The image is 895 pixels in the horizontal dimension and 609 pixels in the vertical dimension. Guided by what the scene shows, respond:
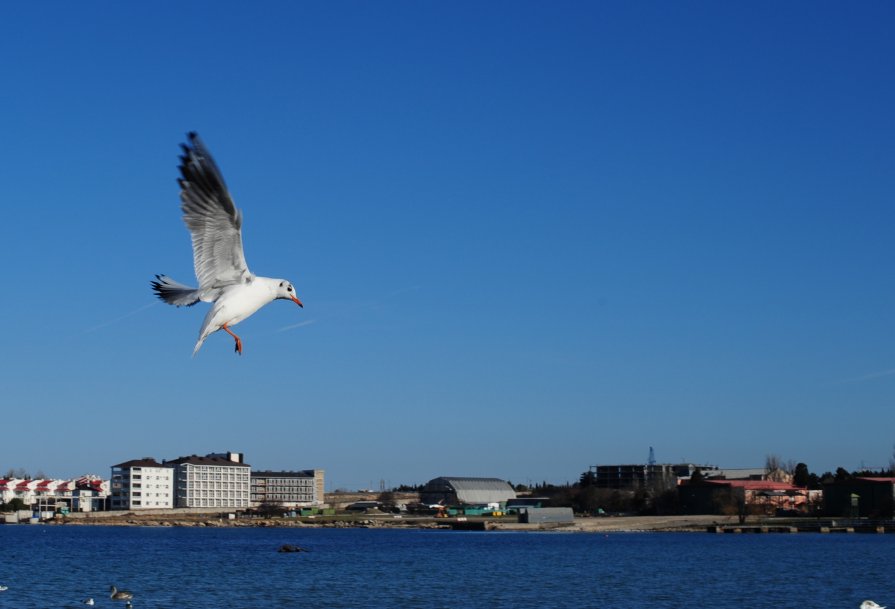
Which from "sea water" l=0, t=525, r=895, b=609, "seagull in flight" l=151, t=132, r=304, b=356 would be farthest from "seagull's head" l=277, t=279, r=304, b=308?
"sea water" l=0, t=525, r=895, b=609

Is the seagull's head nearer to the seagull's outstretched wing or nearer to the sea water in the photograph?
the seagull's outstretched wing

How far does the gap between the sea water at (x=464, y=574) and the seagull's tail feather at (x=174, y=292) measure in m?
36.3

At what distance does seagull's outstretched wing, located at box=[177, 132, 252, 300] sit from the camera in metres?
13.5

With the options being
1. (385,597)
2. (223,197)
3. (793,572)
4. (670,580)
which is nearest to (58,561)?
(385,597)

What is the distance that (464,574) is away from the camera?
7025 centimetres

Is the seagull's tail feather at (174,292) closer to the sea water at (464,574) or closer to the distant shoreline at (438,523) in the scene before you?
the sea water at (464,574)

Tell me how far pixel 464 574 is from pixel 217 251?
2311 inches

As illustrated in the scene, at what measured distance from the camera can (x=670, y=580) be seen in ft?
215

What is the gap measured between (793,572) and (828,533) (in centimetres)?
6199

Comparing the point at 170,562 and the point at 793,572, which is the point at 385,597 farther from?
the point at 170,562

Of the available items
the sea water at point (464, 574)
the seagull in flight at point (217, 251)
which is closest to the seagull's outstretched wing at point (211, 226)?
the seagull in flight at point (217, 251)

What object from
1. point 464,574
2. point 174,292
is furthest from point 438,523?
point 174,292

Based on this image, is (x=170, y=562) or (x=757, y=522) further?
(x=757, y=522)

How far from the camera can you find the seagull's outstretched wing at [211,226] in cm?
1354
